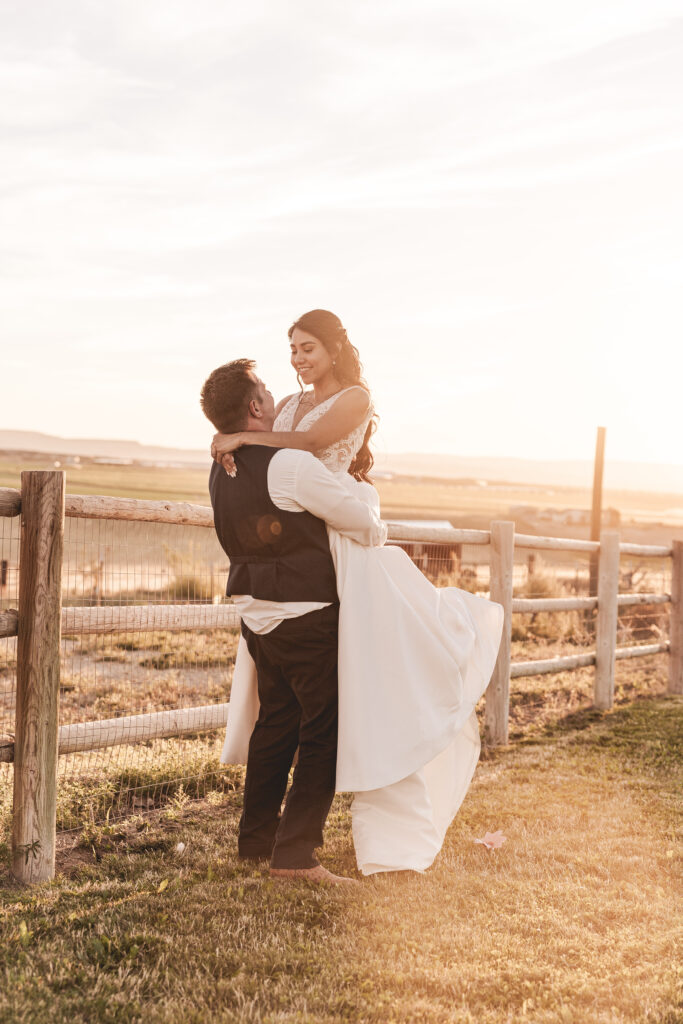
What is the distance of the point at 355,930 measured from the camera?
313 centimetres

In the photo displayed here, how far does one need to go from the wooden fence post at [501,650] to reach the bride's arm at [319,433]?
3065 mm

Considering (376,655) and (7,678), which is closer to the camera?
(376,655)

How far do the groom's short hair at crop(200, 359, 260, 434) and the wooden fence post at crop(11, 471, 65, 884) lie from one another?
747 millimetres

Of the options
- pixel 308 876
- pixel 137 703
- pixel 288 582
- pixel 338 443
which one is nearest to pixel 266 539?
pixel 288 582

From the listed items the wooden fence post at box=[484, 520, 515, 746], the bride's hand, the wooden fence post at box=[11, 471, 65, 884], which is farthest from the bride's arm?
the wooden fence post at box=[484, 520, 515, 746]

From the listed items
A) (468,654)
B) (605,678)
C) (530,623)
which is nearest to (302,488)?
(468,654)

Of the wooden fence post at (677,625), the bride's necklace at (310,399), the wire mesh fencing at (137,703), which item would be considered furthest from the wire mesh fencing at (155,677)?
the bride's necklace at (310,399)

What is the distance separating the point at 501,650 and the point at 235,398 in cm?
374

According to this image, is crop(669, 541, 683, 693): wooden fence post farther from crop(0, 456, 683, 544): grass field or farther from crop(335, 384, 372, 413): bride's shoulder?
crop(0, 456, 683, 544): grass field

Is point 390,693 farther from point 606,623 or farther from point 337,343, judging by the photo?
point 606,623

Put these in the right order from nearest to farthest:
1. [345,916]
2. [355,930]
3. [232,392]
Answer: [355,930] < [345,916] < [232,392]

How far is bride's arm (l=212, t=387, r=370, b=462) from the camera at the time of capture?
3.44 meters

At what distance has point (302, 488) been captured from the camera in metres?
3.35

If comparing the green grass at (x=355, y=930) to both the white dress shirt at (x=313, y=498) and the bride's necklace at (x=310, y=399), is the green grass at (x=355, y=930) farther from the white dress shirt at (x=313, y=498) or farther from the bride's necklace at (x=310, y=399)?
the bride's necklace at (x=310, y=399)
